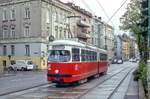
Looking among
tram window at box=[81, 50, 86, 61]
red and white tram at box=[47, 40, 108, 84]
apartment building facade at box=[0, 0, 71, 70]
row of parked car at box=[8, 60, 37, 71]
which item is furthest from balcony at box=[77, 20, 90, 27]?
red and white tram at box=[47, 40, 108, 84]

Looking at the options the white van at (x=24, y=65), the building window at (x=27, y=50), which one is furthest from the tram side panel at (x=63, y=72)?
the building window at (x=27, y=50)

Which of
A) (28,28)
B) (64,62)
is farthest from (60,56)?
(28,28)

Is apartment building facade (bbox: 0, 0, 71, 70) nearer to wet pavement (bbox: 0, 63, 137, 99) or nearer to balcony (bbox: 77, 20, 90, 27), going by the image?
balcony (bbox: 77, 20, 90, 27)

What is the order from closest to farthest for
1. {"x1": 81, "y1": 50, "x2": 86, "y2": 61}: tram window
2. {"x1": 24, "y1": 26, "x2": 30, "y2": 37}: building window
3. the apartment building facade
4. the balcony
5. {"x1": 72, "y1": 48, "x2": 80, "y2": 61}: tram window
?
{"x1": 72, "y1": 48, "x2": 80, "y2": 61}: tram window
{"x1": 81, "y1": 50, "x2": 86, "y2": 61}: tram window
the apartment building facade
{"x1": 24, "y1": 26, "x2": 30, "y2": 37}: building window
the balcony

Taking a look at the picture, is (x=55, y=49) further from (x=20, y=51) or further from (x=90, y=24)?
(x=90, y=24)

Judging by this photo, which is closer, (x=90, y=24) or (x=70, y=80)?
(x=70, y=80)

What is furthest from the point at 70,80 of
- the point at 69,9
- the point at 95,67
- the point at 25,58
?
the point at 69,9

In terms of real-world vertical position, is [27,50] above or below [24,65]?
above

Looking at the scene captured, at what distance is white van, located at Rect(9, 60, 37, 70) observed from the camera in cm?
7262

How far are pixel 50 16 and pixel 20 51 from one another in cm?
844

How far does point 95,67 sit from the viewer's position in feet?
126

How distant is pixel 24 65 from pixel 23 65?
32 centimetres

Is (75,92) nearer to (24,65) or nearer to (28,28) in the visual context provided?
(24,65)

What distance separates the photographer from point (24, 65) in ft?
240
